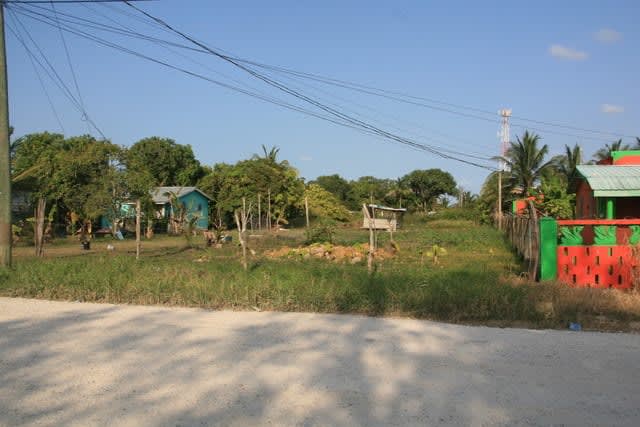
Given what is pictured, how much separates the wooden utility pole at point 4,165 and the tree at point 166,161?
1575 inches

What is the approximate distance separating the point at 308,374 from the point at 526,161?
144ft

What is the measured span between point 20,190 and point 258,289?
100.0 feet

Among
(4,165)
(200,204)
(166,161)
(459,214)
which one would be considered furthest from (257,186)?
(4,165)

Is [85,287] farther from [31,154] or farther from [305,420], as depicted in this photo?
[31,154]

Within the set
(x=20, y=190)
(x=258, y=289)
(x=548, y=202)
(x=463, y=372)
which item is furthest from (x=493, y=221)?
(x=463, y=372)

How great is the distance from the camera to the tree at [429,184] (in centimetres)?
8000

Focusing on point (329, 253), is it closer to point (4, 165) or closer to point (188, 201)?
point (4, 165)

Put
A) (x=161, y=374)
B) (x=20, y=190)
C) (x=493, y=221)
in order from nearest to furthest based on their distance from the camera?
(x=161, y=374) < (x=20, y=190) < (x=493, y=221)

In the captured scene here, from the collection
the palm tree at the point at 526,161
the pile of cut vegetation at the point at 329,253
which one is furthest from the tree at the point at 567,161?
the pile of cut vegetation at the point at 329,253

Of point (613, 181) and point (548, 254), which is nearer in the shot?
point (548, 254)

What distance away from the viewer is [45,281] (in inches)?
469

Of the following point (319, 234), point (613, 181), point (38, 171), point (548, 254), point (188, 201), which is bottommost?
point (548, 254)

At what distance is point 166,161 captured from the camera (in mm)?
56031

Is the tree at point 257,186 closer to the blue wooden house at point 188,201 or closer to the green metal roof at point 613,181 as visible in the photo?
the blue wooden house at point 188,201
